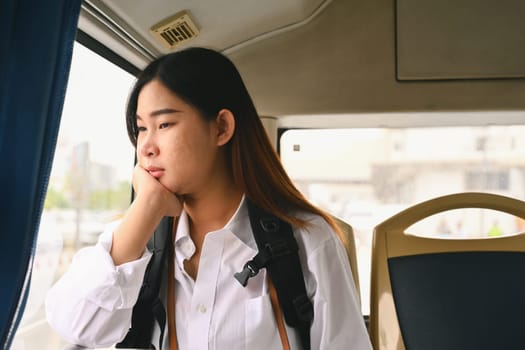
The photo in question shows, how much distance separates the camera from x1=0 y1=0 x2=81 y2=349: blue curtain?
2.77ft

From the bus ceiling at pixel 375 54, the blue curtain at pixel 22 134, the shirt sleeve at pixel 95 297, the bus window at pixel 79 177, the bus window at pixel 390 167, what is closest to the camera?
the blue curtain at pixel 22 134

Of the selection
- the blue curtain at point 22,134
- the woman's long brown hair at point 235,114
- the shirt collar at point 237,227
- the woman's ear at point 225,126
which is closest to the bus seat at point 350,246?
the woman's long brown hair at point 235,114

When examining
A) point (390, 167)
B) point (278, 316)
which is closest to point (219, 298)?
point (278, 316)

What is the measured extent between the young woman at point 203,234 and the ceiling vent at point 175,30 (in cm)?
47

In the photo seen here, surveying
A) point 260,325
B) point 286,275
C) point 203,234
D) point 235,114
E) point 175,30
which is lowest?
point 260,325

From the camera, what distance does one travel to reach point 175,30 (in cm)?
176

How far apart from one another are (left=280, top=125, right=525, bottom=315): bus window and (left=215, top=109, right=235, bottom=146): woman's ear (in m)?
1.08

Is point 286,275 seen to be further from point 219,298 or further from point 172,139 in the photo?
point 172,139

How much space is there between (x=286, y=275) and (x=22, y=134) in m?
0.75

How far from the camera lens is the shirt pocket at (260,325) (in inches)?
46.6

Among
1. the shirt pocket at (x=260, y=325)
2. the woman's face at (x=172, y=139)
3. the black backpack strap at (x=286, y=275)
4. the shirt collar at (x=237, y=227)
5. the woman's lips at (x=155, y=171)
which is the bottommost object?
the shirt pocket at (x=260, y=325)

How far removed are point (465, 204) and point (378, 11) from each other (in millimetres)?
1045

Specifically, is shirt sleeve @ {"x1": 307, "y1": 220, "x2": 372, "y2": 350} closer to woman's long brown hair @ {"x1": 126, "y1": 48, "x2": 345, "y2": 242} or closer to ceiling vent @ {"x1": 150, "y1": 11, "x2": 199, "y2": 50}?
woman's long brown hair @ {"x1": 126, "y1": 48, "x2": 345, "y2": 242}

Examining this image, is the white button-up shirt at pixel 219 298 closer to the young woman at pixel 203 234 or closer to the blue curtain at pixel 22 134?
the young woman at pixel 203 234
